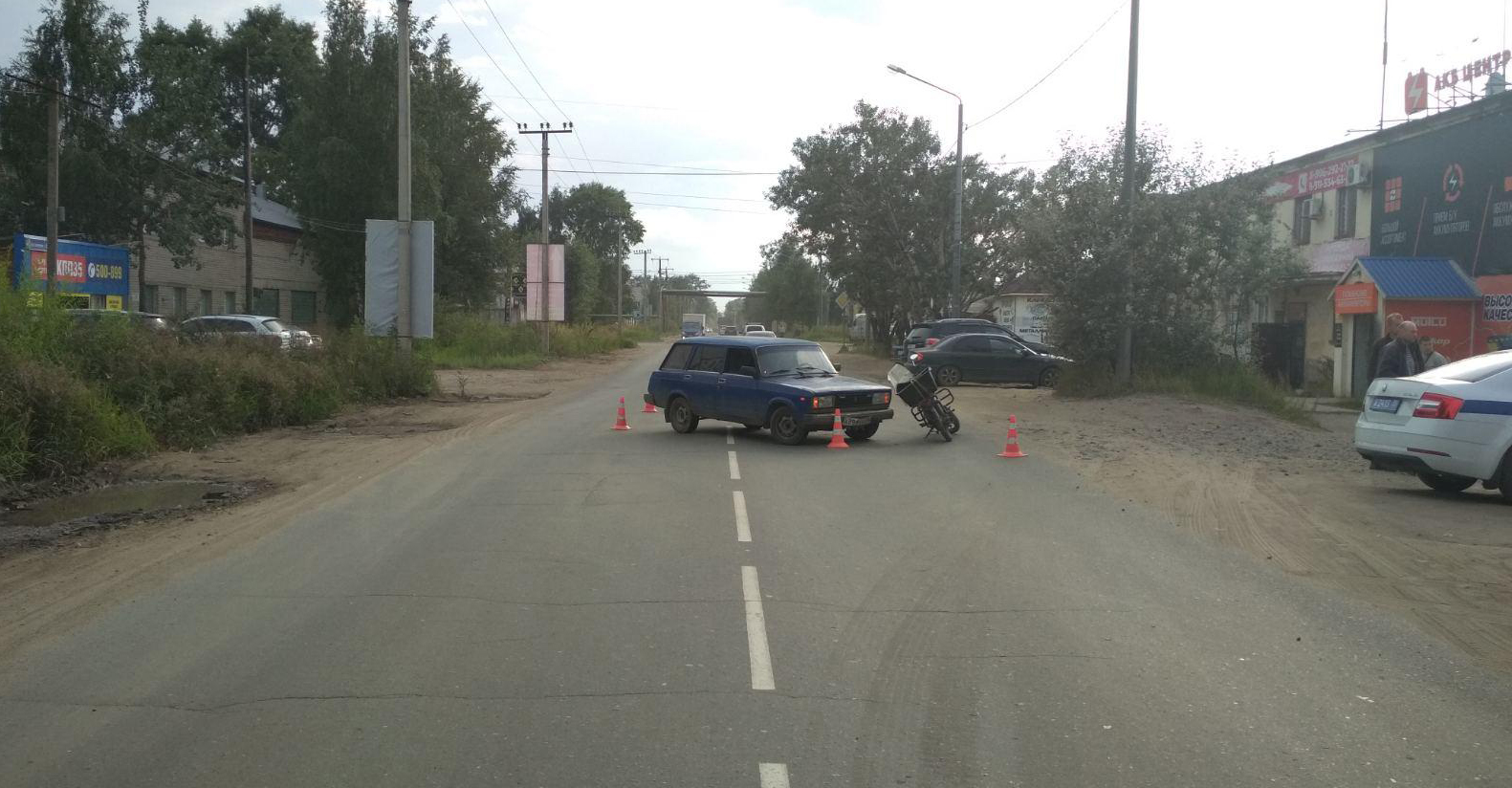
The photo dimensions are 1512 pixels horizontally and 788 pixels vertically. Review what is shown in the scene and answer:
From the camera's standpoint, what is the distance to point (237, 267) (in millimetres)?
51688

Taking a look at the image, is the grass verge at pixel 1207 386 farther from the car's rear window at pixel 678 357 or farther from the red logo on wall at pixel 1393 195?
the car's rear window at pixel 678 357

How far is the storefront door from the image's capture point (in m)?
25.5

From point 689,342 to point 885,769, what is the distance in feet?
44.4

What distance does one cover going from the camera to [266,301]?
2159 inches

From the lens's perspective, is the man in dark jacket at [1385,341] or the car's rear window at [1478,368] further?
the man in dark jacket at [1385,341]

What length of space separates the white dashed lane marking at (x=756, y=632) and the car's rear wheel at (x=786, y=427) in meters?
7.68

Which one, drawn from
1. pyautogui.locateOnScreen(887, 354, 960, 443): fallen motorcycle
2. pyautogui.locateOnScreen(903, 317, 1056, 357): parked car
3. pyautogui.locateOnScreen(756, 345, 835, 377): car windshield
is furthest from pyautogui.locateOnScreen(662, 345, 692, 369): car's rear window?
pyautogui.locateOnScreen(903, 317, 1056, 357): parked car

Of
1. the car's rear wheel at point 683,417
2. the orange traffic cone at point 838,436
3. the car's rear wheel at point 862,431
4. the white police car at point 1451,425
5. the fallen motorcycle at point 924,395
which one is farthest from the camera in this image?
the car's rear wheel at point 683,417

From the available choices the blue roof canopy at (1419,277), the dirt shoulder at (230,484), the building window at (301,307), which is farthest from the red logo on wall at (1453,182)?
the building window at (301,307)

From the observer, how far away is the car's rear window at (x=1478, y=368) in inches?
435

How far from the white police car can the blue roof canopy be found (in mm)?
14203

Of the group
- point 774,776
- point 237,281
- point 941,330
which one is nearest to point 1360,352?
point 941,330

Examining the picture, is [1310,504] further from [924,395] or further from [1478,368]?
[924,395]

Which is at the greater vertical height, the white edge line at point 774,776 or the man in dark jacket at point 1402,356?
the man in dark jacket at point 1402,356
